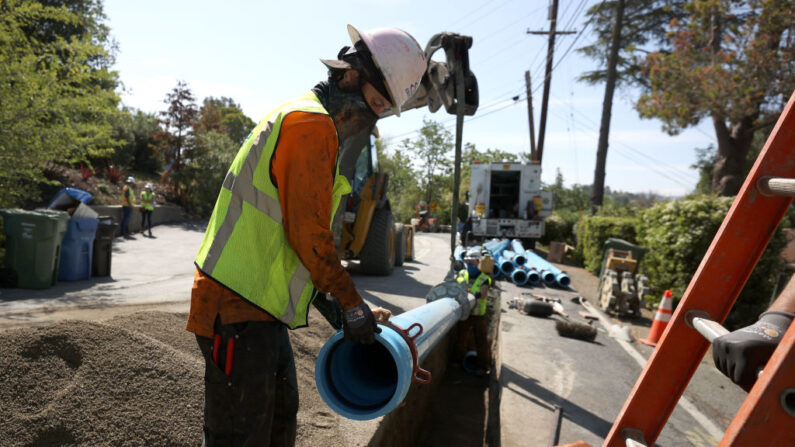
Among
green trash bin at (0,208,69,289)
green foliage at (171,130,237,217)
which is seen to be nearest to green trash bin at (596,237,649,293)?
green trash bin at (0,208,69,289)

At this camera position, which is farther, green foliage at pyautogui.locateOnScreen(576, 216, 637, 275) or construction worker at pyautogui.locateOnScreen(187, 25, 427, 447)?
green foliage at pyautogui.locateOnScreen(576, 216, 637, 275)

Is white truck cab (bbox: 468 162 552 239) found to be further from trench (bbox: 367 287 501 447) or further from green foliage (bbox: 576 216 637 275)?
trench (bbox: 367 287 501 447)

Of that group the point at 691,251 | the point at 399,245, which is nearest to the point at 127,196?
the point at 399,245

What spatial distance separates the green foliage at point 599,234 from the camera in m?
12.4

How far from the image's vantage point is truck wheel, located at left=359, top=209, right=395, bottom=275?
8750 mm

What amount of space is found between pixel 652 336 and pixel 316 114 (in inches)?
253

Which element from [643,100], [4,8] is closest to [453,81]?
[4,8]

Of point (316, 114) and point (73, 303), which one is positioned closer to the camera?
point (316, 114)

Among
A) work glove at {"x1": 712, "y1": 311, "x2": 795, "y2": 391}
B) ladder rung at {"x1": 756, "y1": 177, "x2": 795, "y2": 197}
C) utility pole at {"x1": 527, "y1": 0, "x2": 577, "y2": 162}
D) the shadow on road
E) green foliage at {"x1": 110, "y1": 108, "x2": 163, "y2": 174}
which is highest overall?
utility pole at {"x1": 527, "y1": 0, "x2": 577, "y2": 162}

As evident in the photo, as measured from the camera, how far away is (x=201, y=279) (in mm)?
1713

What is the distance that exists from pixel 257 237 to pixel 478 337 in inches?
200

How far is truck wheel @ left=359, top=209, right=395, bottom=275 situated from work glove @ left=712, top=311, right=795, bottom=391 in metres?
7.51

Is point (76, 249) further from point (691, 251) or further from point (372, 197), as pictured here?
point (691, 251)

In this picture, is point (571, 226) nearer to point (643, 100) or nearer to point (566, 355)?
point (643, 100)
